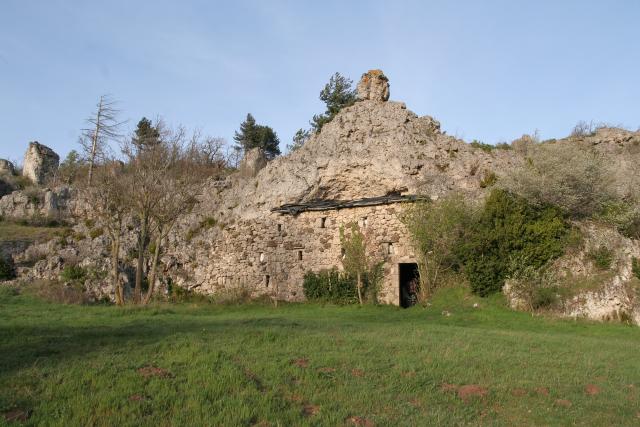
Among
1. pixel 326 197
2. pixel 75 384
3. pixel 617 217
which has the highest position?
pixel 326 197

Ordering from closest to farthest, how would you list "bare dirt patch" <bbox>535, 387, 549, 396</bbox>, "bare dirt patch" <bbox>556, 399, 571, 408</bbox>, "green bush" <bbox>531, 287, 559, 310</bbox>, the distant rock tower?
1. "bare dirt patch" <bbox>556, 399, 571, 408</bbox>
2. "bare dirt patch" <bbox>535, 387, 549, 396</bbox>
3. "green bush" <bbox>531, 287, 559, 310</bbox>
4. the distant rock tower

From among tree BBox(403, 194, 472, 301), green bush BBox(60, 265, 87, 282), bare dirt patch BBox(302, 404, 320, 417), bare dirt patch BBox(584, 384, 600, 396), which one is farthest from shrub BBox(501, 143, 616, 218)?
green bush BBox(60, 265, 87, 282)

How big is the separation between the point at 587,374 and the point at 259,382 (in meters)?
5.79

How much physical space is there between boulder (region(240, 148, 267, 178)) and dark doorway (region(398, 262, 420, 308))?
11.7 meters

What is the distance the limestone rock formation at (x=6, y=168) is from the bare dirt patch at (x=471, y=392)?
41.5m

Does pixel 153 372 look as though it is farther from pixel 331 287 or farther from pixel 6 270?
pixel 6 270

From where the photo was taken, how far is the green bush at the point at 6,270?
76.7ft

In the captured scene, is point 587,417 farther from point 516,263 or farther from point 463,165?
point 463,165

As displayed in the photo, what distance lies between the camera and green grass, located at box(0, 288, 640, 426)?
20.8ft

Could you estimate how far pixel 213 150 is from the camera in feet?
121

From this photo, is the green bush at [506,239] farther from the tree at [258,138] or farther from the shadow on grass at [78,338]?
the tree at [258,138]

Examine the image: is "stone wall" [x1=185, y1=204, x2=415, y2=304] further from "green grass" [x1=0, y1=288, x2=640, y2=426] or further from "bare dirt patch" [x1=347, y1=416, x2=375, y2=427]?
"bare dirt patch" [x1=347, y1=416, x2=375, y2=427]

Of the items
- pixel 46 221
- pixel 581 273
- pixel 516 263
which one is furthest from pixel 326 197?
pixel 46 221

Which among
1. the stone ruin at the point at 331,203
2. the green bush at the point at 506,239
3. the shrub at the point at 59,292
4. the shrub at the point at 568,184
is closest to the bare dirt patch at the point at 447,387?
the green bush at the point at 506,239
